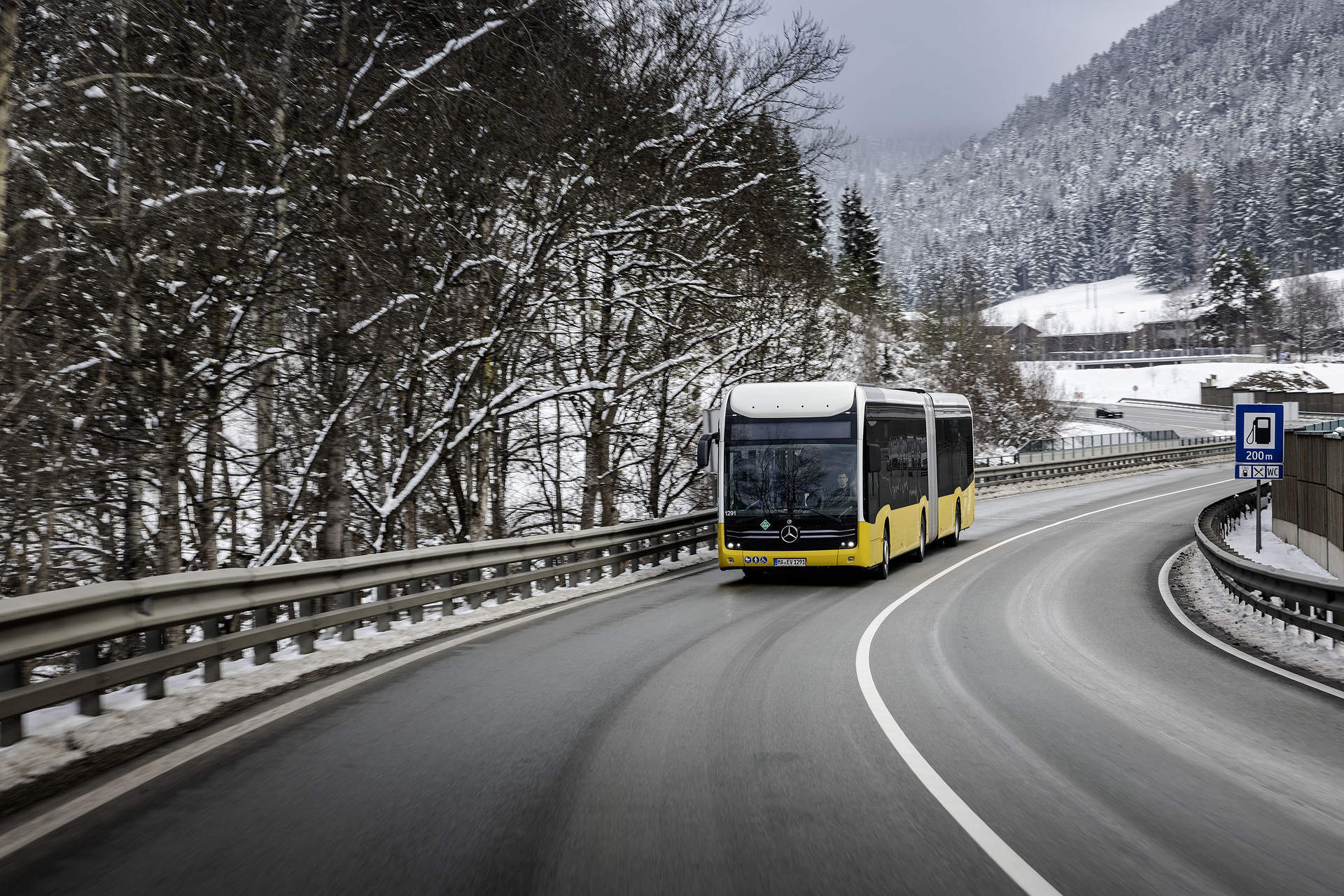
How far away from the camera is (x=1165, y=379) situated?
14662cm

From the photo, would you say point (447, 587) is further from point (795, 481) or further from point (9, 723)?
point (9, 723)

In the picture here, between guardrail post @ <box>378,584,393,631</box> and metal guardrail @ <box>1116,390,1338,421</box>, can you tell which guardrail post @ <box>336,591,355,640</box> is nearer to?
guardrail post @ <box>378,584,393,631</box>

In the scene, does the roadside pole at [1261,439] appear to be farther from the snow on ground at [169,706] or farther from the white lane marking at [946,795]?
the snow on ground at [169,706]

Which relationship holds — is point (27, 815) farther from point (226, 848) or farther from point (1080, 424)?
point (1080, 424)

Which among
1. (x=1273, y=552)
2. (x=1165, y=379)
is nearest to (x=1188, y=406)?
(x=1165, y=379)

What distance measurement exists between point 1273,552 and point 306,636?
23.4 metres

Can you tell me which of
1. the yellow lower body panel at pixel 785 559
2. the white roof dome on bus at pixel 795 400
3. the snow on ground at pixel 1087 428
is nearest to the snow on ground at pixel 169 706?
the yellow lower body panel at pixel 785 559

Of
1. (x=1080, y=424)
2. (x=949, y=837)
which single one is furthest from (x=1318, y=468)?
(x=1080, y=424)

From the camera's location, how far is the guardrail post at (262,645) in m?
9.25

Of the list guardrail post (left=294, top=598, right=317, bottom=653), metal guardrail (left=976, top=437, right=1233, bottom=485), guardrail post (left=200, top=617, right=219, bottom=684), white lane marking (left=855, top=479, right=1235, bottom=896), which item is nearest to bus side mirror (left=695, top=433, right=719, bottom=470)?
white lane marking (left=855, top=479, right=1235, bottom=896)

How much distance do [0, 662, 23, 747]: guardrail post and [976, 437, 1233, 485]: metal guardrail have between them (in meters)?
42.1

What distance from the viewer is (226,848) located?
4.76 metres

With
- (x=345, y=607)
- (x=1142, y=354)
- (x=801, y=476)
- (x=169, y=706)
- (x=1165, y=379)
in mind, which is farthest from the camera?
(x=1142, y=354)

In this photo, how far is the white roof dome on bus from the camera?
60.6 feet
